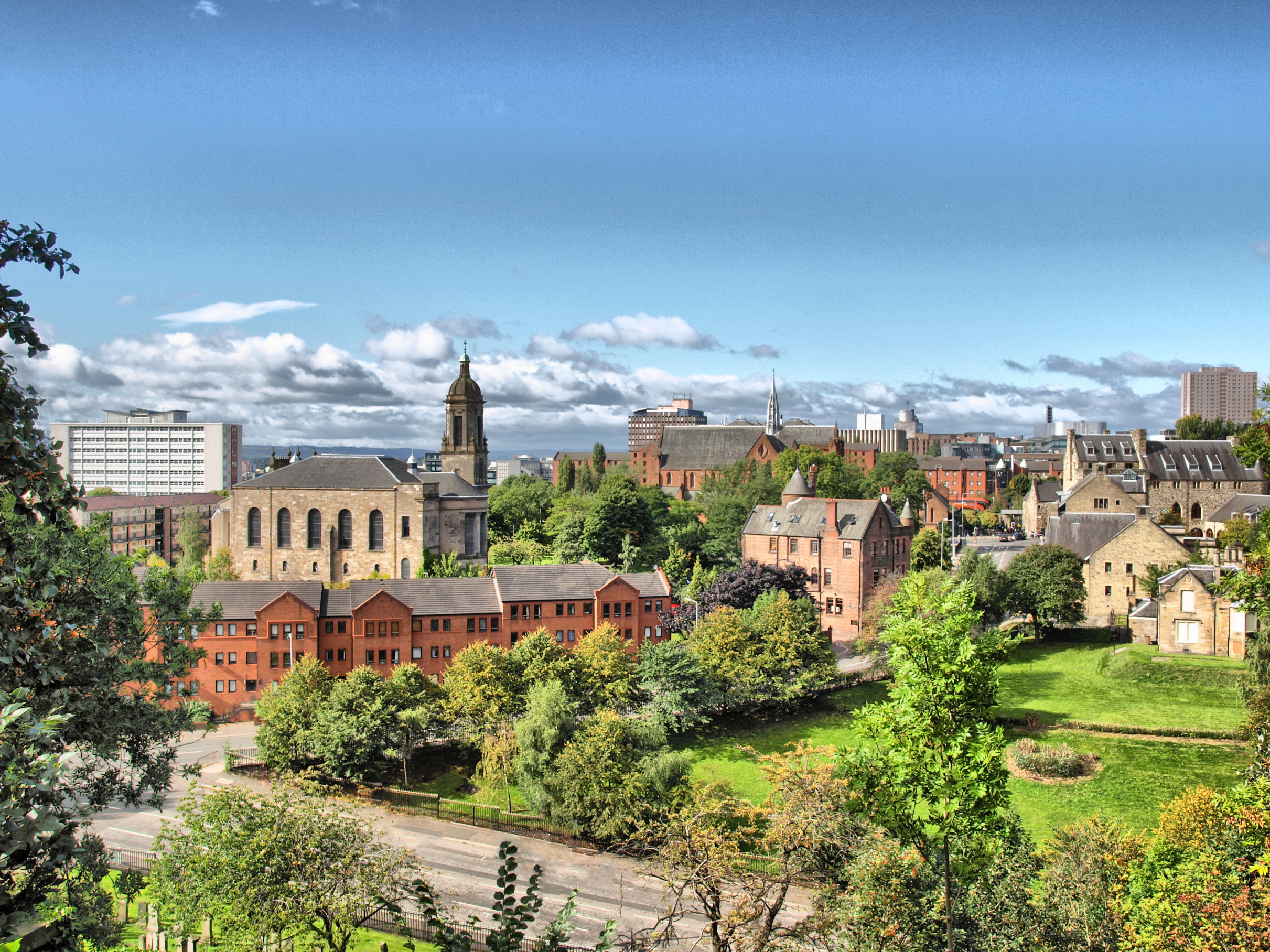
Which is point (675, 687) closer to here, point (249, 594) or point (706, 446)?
point (249, 594)

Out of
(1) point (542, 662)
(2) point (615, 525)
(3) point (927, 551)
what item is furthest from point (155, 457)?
(1) point (542, 662)

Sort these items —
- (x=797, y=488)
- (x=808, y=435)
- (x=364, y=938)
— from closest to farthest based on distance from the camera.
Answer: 1. (x=364, y=938)
2. (x=797, y=488)
3. (x=808, y=435)

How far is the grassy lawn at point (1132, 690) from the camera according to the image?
4169cm

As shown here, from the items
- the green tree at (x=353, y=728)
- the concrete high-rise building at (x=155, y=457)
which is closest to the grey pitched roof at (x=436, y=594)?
the green tree at (x=353, y=728)

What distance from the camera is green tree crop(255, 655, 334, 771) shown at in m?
39.4

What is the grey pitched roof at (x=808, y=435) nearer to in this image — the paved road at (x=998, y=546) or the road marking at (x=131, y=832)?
the paved road at (x=998, y=546)

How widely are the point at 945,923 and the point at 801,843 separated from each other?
11.2 ft

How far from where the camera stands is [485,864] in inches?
1331

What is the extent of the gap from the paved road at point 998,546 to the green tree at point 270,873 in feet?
226

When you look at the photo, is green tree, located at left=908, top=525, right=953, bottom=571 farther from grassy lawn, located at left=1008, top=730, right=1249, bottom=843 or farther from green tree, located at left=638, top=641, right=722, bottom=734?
grassy lawn, located at left=1008, top=730, right=1249, bottom=843

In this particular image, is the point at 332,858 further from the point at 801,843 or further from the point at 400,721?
the point at 400,721

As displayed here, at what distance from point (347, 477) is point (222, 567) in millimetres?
11669

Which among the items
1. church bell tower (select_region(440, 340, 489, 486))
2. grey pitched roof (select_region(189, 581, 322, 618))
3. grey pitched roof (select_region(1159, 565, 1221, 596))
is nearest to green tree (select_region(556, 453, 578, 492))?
church bell tower (select_region(440, 340, 489, 486))

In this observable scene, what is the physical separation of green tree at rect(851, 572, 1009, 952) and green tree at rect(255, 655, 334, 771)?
96.7 feet
